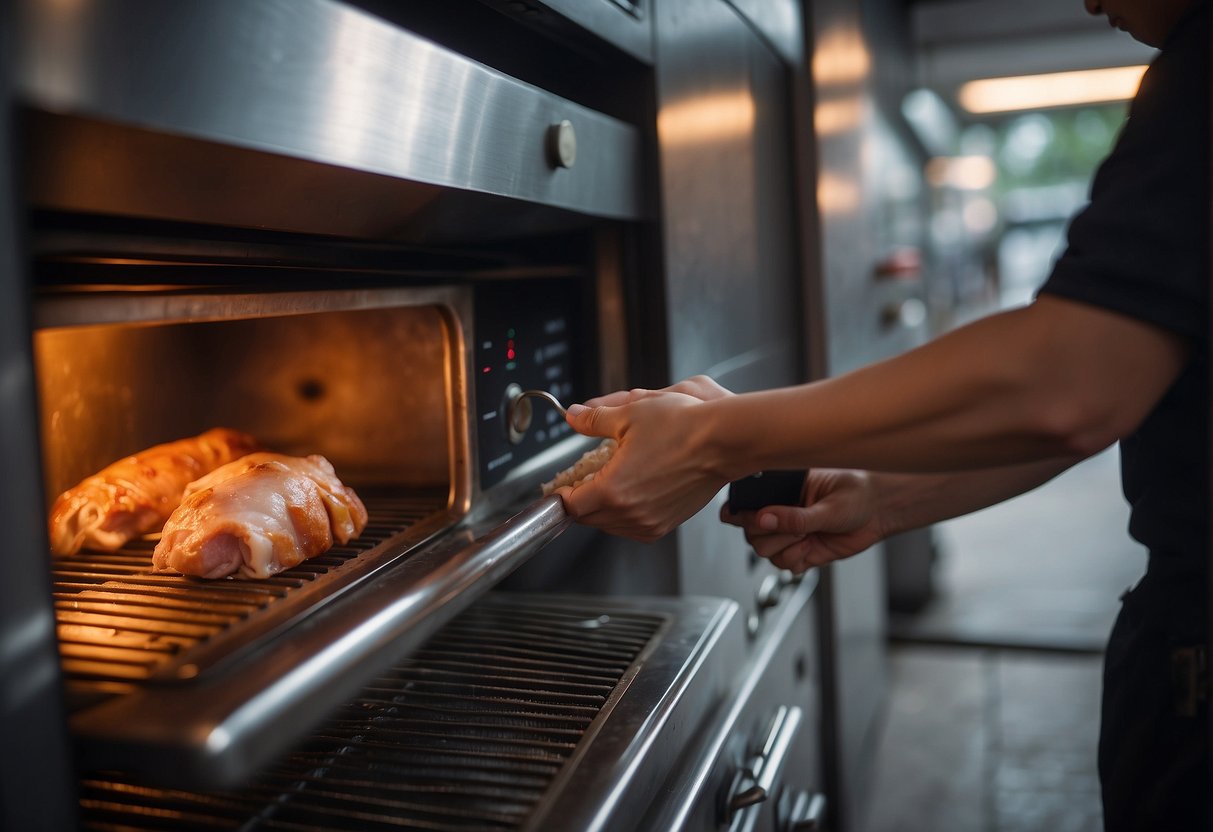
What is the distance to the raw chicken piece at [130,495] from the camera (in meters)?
0.89

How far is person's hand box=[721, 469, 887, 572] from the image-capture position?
115cm

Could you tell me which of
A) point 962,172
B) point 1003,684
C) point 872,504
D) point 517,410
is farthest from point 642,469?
point 962,172

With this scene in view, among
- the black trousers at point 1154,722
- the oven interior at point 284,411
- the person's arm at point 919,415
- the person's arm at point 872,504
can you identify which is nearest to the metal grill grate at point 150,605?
the oven interior at point 284,411

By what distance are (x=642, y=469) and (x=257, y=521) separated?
1.10 feet

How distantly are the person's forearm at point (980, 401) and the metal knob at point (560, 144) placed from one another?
0.29 metres

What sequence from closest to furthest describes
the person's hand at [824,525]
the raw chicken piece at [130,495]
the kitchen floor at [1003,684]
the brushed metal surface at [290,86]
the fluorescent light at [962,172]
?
1. the brushed metal surface at [290,86]
2. the raw chicken piece at [130,495]
3. the person's hand at [824,525]
4. the kitchen floor at [1003,684]
5. the fluorescent light at [962,172]

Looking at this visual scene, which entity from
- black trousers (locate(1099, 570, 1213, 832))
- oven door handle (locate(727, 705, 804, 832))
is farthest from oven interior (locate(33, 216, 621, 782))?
black trousers (locate(1099, 570, 1213, 832))

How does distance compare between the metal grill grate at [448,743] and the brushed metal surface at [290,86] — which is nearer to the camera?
the brushed metal surface at [290,86]

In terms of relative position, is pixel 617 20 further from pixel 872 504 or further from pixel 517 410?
pixel 872 504

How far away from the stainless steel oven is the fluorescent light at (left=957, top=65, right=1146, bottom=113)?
133 inches

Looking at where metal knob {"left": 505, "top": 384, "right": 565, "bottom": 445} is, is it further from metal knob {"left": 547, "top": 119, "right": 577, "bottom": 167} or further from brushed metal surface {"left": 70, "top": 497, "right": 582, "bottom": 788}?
brushed metal surface {"left": 70, "top": 497, "right": 582, "bottom": 788}

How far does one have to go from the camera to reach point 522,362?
1077 millimetres

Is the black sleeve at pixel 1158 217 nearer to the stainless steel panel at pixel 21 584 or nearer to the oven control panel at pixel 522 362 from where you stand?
the oven control panel at pixel 522 362

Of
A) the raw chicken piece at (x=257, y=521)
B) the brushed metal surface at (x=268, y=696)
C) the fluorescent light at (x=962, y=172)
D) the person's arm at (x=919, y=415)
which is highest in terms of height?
the fluorescent light at (x=962, y=172)
